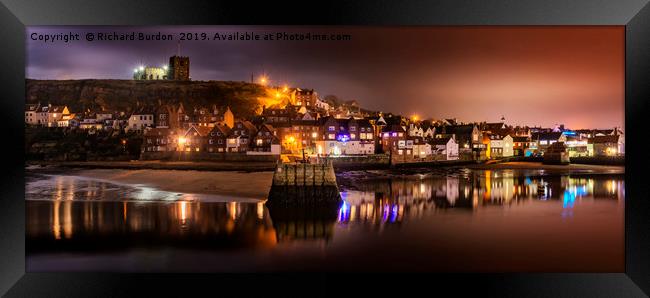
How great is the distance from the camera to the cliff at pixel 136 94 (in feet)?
46.4

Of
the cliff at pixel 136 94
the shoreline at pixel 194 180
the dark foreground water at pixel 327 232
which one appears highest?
the cliff at pixel 136 94

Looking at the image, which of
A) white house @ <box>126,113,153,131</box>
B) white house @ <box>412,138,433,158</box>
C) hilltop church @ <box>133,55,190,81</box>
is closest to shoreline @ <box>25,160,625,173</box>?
white house @ <box>126,113,153,131</box>

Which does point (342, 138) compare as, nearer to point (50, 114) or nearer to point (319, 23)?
point (50, 114)

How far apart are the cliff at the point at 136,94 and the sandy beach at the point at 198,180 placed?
2.66 meters

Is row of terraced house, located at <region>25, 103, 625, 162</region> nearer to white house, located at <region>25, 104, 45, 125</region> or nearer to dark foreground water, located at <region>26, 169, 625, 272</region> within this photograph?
white house, located at <region>25, 104, 45, 125</region>

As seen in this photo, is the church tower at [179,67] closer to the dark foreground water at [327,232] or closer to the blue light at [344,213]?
the dark foreground water at [327,232]

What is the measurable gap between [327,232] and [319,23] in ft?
14.4

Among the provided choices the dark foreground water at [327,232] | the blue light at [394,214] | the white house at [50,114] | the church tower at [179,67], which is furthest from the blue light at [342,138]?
the white house at [50,114]

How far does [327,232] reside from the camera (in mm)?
8961

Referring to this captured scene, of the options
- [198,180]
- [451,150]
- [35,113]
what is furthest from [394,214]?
[451,150]

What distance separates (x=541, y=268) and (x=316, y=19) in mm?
5186

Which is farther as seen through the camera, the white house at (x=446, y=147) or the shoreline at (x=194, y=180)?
the white house at (x=446, y=147)

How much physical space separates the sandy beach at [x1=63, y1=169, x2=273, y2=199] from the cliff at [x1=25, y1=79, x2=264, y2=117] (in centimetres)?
266

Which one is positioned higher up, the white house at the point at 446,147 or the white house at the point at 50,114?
the white house at the point at 50,114
